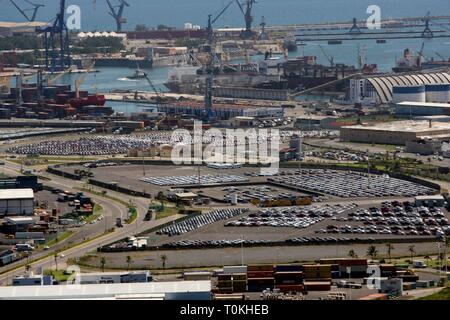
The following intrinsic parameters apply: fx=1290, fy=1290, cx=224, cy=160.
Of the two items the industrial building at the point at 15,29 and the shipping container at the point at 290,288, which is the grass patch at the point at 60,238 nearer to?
the shipping container at the point at 290,288

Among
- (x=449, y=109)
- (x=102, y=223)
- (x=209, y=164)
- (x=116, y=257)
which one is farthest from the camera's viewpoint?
(x=449, y=109)

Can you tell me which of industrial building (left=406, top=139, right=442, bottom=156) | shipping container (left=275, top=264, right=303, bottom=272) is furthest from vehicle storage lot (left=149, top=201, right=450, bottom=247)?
industrial building (left=406, top=139, right=442, bottom=156)

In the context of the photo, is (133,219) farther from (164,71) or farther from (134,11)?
(134,11)

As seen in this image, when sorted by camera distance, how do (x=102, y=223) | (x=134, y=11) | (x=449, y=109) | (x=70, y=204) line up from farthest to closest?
(x=134, y=11), (x=449, y=109), (x=70, y=204), (x=102, y=223)

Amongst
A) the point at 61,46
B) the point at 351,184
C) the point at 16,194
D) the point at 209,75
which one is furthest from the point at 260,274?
the point at 61,46

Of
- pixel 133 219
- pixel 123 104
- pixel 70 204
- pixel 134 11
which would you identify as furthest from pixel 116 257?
pixel 134 11

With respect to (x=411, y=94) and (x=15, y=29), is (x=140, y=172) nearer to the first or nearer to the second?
(x=411, y=94)
